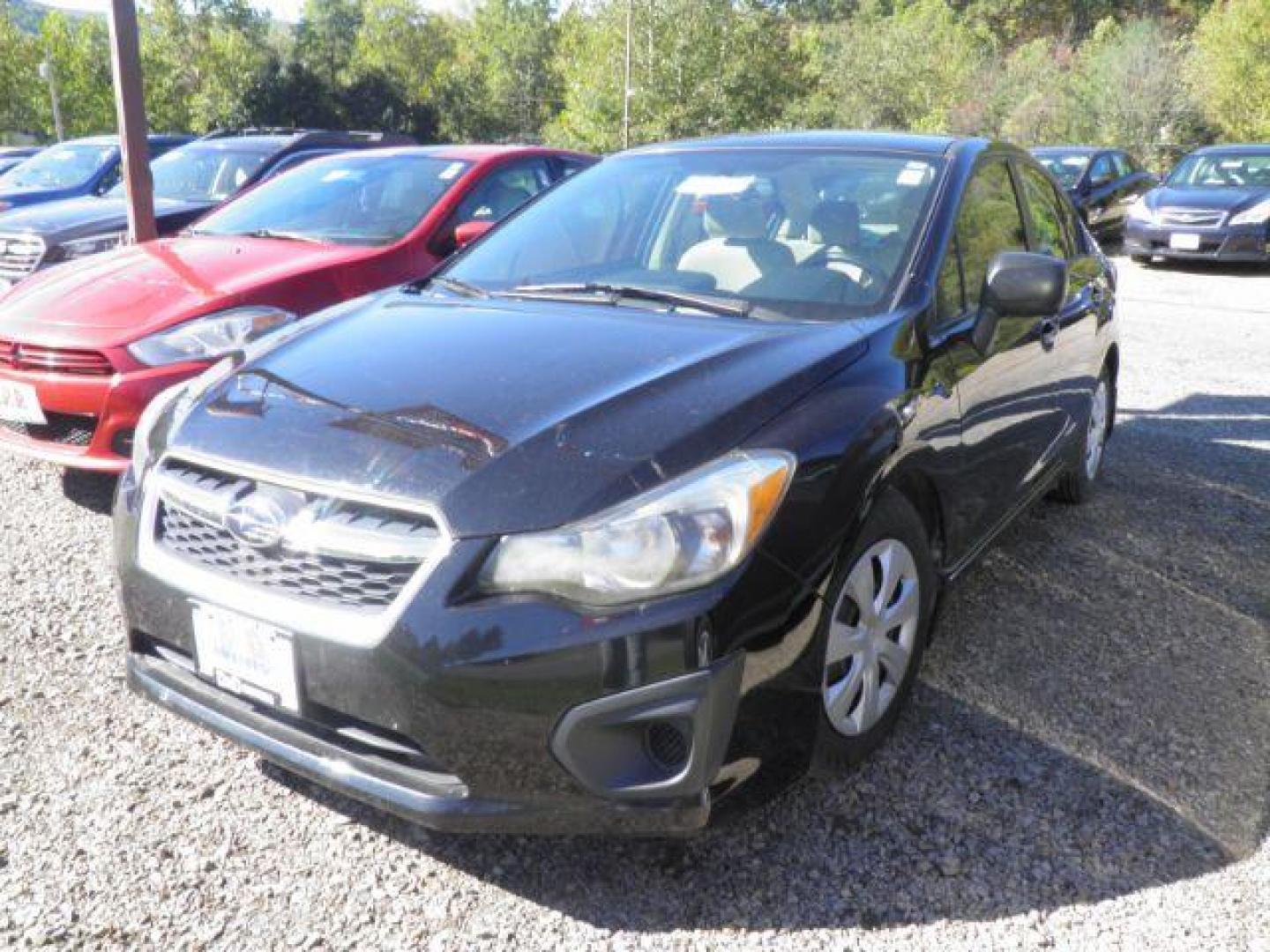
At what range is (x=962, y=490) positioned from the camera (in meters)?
2.83

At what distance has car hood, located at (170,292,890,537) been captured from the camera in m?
1.91

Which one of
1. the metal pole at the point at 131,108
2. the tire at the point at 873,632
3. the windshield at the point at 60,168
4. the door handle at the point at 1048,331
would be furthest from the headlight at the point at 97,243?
the tire at the point at 873,632

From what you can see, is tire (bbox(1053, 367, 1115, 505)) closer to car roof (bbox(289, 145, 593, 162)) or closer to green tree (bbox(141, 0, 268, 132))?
car roof (bbox(289, 145, 593, 162))

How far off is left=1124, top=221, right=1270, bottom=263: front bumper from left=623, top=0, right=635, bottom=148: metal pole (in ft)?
66.4

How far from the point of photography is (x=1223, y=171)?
43.1ft

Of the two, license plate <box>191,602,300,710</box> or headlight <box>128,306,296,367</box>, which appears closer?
license plate <box>191,602,300,710</box>

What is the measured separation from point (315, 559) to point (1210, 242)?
12.8 m

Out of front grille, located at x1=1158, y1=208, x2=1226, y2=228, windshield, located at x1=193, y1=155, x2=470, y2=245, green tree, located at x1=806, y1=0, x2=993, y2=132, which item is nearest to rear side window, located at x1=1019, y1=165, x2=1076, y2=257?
windshield, located at x1=193, y1=155, x2=470, y2=245

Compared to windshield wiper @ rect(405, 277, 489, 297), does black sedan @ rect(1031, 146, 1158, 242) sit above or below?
below

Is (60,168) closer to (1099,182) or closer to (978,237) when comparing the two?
(978,237)

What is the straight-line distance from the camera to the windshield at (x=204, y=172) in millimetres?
7785

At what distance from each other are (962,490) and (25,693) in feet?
8.47

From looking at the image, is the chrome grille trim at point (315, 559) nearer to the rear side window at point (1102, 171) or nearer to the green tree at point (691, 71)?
the rear side window at point (1102, 171)

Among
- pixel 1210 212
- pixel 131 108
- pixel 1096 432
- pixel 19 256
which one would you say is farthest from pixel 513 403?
pixel 1210 212
